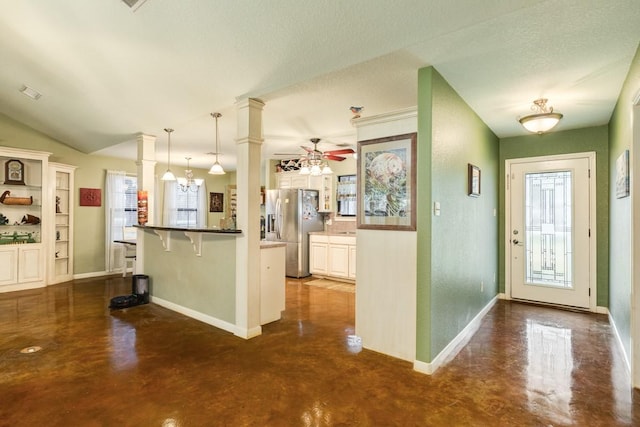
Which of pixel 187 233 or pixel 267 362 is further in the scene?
pixel 187 233

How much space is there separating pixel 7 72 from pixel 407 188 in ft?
15.6

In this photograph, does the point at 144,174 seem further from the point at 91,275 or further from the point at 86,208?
the point at 91,275

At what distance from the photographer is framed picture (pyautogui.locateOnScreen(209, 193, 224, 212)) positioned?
30.1 ft

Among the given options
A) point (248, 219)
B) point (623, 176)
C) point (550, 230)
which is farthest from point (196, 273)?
point (550, 230)

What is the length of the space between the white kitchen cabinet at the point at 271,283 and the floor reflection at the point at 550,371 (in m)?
2.53

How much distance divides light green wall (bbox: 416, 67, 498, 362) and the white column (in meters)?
1.68

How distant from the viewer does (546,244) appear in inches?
187

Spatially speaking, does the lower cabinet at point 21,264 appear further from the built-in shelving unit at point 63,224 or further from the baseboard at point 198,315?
the baseboard at point 198,315

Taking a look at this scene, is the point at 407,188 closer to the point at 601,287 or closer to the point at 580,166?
the point at 580,166

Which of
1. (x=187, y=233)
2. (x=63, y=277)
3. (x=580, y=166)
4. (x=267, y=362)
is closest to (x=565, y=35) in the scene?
(x=580, y=166)

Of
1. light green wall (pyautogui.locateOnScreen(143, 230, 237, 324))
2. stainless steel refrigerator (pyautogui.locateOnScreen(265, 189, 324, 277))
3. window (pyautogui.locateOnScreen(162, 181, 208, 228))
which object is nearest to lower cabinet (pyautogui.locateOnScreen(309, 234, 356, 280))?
stainless steel refrigerator (pyautogui.locateOnScreen(265, 189, 324, 277))

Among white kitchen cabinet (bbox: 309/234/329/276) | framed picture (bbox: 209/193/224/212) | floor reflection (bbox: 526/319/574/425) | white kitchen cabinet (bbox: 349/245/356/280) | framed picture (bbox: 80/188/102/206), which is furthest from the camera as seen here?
framed picture (bbox: 209/193/224/212)

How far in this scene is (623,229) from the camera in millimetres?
3057

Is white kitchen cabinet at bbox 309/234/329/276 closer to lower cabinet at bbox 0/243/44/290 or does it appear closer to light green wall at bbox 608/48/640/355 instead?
light green wall at bbox 608/48/640/355
